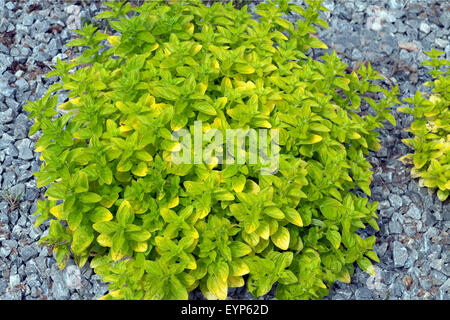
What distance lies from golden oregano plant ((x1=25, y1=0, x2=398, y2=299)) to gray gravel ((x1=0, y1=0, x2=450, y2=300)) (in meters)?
0.21

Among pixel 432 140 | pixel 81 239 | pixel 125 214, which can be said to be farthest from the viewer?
pixel 432 140

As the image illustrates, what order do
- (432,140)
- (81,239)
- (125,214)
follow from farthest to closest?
(432,140), (81,239), (125,214)

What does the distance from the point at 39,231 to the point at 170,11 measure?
2.01m

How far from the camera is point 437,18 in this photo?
526 cm

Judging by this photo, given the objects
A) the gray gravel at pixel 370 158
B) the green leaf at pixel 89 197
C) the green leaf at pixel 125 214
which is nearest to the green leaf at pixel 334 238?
the gray gravel at pixel 370 158

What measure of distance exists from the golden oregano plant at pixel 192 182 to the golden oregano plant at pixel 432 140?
0.51 m

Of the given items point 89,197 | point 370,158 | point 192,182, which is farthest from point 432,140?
point 89,197

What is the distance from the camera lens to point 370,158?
163 inches

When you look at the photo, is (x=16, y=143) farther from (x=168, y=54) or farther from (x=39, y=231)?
(x=168, y=54)

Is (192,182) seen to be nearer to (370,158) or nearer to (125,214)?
(125,214)

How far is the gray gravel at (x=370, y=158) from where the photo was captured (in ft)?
10.9

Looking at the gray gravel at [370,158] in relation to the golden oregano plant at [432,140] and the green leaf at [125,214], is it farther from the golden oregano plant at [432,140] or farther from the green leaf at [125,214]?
the green leaf at [125,214]

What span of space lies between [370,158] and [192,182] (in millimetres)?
1779

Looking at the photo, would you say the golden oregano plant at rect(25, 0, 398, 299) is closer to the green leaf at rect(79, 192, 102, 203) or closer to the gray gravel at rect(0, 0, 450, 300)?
the green leaf at rect(79, 192, 102, 203)
